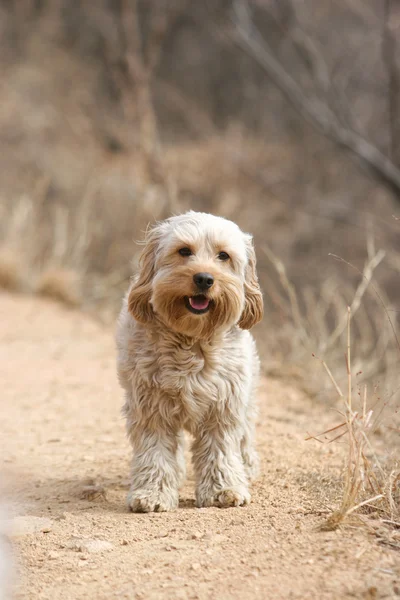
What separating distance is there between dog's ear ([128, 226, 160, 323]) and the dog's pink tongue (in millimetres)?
319

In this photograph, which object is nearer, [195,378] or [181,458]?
[195,378]

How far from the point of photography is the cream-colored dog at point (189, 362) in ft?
15.1

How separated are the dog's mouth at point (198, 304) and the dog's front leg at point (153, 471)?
75 cm

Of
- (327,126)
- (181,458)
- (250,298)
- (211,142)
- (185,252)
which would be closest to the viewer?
(185,252)

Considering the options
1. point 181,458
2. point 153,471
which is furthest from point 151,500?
point 181,458

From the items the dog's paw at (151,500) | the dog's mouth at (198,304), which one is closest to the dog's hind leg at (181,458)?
the dog's paw at (151,500)

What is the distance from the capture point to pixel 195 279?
4.44 m

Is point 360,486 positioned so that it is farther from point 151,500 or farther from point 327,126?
point 327,126

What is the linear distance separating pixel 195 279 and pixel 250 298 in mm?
545

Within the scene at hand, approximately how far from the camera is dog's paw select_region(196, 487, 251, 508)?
4.70 m

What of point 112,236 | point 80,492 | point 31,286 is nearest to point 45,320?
point 31,286

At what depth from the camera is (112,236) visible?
1410 cm

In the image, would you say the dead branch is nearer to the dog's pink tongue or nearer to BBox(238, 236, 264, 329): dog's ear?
BBox(238, 236, 264, 329): dog's ear

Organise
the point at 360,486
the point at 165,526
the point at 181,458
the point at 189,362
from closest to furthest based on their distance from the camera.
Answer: the point at 360,486 < the point at 165,526 < the point at 189,362 < the point at 181,458
